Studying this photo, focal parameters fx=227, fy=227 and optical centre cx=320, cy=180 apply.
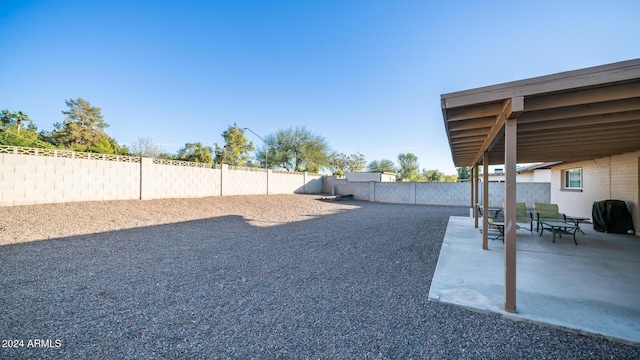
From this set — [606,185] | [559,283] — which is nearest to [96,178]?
[559,283]

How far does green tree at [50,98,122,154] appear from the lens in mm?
22359

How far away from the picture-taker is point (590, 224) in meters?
7.80

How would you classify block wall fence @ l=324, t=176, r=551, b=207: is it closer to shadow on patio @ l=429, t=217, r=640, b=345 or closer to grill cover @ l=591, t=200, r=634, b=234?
grill cover @ l=591, t=200, r=634, b=234

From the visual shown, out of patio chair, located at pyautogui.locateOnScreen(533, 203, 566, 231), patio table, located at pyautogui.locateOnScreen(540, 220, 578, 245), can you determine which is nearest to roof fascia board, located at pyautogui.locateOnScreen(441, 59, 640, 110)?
patio table, located at pyautogui.locateOnScreen(540, 220, 578, 245)

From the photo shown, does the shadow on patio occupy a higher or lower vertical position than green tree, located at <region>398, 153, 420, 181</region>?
lower

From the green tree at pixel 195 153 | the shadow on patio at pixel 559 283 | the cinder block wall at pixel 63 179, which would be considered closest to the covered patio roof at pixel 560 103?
the shadow on patio at pixel 559 283

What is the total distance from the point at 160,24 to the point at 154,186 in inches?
267

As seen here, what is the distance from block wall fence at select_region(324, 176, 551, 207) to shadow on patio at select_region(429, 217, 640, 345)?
8.97 meters

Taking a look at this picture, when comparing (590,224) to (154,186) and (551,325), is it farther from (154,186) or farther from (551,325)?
(154,186)

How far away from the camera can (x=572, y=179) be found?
954 centimetres

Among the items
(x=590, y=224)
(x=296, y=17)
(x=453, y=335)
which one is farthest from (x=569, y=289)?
(x=296, y=17)

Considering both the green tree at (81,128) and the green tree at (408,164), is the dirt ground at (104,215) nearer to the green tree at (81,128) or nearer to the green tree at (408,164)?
the green tree at (81,128)

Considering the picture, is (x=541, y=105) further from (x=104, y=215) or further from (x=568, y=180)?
(x=568, y=180)

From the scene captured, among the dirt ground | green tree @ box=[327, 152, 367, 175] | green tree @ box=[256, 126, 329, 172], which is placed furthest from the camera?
green tree @ box=[327, 152, 367, 175]
